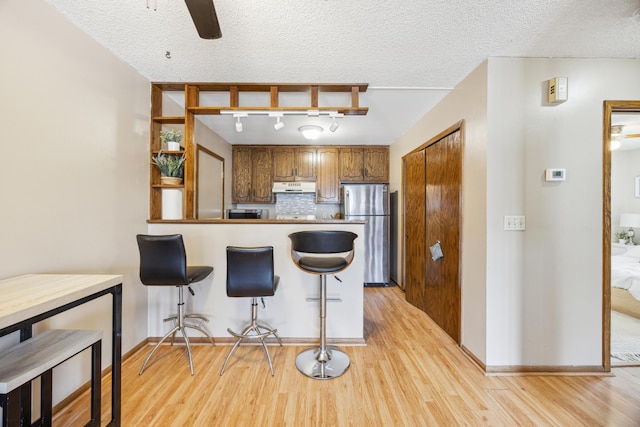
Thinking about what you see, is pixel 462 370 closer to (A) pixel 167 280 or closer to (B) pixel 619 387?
(B) pixel 619 387

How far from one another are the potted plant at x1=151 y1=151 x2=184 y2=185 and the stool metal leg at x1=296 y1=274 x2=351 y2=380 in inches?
65.6

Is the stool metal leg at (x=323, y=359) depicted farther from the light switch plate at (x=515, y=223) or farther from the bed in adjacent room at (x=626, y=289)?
the bed in adjacent room at (x=626, y=289)

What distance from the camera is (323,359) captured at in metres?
2.03

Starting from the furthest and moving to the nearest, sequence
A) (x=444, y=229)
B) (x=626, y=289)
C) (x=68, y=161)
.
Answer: (x=626, y=289) → (x=444, y=229) → (x=68, y=161)

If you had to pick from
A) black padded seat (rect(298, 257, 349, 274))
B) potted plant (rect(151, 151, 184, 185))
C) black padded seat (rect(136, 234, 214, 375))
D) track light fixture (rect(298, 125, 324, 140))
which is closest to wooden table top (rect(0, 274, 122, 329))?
black padded seat (rect(136, 234, 214, 375))

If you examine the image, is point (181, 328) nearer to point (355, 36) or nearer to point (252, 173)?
point (355, 36)

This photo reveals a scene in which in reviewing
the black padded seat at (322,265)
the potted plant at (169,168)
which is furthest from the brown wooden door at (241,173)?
the black padded seat at (322,265)

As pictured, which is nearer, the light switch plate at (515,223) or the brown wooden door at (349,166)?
the light switch plate at (515,223)

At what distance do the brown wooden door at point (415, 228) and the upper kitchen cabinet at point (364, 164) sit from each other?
896 millimetres

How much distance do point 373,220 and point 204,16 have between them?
348 cm

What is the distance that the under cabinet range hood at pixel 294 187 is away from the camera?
4406mm

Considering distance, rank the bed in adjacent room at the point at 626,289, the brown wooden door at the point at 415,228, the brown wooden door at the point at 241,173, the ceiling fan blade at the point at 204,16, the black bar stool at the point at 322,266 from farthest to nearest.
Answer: the brown wooden door at the point at 241,173
the brown wooden door at the point at 415,228
the bed in adjacent room at the point at 626,289
the black bar stool at the point at 322,266
the ceiling fan blade at the point at 204,16

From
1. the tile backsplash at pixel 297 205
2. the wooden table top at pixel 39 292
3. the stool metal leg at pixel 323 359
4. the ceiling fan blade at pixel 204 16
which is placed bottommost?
the stool metal leg at pixel 323 359

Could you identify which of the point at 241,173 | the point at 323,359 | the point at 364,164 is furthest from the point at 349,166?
the point at 323,359
